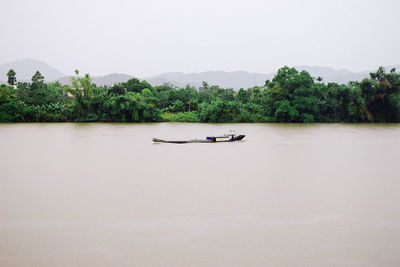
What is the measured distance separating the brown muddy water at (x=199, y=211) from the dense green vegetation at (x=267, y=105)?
501 inches

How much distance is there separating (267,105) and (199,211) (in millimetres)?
19138

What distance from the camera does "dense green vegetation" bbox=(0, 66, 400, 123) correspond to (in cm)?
2095

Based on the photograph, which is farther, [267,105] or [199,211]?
[267,105]

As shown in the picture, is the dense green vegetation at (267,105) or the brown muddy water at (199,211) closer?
the brown muddy water at (199,211)

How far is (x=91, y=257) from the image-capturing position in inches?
124

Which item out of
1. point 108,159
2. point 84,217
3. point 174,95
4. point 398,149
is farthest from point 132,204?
point 174,95

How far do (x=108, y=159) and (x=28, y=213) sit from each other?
13.5ft

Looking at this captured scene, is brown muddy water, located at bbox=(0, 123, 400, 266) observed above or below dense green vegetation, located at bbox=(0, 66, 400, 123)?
below

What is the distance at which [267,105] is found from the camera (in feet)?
74.9

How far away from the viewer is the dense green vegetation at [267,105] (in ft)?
68.7

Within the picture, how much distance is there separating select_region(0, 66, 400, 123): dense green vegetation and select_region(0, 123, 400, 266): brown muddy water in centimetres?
1274

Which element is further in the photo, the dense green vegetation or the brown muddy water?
the dense green vegetation

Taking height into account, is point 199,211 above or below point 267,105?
below

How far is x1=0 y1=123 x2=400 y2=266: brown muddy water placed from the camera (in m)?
3.23
